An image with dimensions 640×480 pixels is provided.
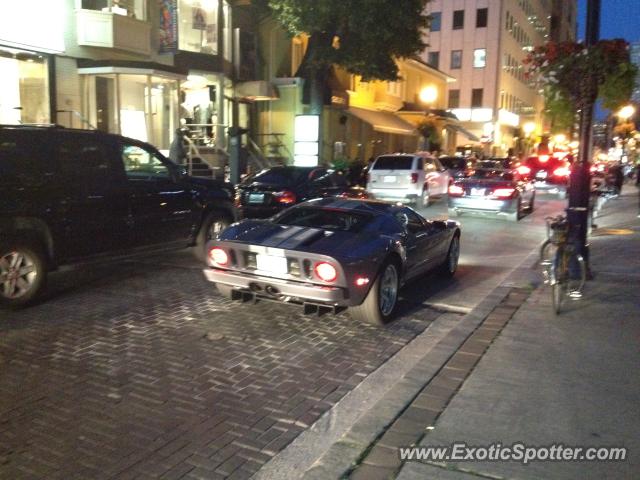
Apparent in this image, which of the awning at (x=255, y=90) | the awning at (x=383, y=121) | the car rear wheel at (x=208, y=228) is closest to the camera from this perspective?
the car rear wheel at (x=208, y=228)

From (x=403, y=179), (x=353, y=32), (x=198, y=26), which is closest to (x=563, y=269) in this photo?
(x=403, y=179)

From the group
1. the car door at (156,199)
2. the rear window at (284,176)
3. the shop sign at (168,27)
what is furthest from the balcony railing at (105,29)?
the car door at (156,199)

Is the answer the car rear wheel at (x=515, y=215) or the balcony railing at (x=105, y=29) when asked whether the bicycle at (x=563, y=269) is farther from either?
the balcony railing at (x=105, y=29)

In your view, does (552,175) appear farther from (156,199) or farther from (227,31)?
(156,199)

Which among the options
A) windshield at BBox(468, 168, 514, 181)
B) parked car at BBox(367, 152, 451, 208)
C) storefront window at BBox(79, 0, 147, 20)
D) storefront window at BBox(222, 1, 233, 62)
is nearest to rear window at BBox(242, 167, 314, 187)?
parked car at BBox(367, 152, 451, 208)

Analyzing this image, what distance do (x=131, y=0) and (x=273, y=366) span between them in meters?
16.6

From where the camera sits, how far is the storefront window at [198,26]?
21.8m

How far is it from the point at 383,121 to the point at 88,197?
2565cm

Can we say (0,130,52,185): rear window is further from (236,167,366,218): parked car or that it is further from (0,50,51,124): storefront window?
(0,50,51,124): storefront window

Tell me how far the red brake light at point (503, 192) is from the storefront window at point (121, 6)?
11.9 metres

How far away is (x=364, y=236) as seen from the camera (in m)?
6.61

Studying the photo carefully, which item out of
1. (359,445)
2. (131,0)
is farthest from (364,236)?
(131,0)

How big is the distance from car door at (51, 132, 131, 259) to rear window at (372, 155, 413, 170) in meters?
12.1

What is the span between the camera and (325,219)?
7203 mm
